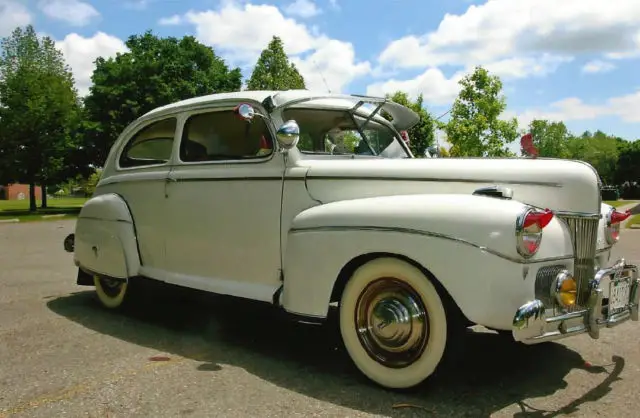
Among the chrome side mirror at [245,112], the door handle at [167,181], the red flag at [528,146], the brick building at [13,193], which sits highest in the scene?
the chrome side mirror at [245,112]

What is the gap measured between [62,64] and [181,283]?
2060 inches

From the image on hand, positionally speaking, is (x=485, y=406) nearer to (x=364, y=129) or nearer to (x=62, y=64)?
(x=364, y=129)

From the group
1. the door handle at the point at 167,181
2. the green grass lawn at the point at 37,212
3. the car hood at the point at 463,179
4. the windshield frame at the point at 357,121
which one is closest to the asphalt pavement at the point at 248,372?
the door handle at the point at 167,181

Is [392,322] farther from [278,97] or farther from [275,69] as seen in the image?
[275,69]

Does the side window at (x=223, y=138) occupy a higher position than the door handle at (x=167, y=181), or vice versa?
the side window at (x=223, y=138)

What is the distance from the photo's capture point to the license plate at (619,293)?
11.0ft

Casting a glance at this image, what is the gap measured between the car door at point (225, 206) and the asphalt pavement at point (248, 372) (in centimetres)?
21

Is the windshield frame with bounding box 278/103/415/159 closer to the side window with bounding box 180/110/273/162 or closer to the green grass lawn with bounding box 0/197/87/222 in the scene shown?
the side window with bounding box 180/110/273/162

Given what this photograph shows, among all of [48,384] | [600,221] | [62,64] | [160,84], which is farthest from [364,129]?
[62,64]

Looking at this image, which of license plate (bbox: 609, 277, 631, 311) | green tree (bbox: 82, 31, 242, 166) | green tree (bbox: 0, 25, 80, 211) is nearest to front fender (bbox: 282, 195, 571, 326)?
license plate (bbox: 609, 277, 631, 311)

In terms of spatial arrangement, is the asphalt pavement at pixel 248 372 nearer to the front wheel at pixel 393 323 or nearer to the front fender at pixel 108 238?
the front wheel at pixel 393 323

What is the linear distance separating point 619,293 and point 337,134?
2.33m

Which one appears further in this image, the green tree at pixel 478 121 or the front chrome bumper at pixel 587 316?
the green tree at pixel 478 121

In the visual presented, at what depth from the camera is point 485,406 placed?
3131 mm
